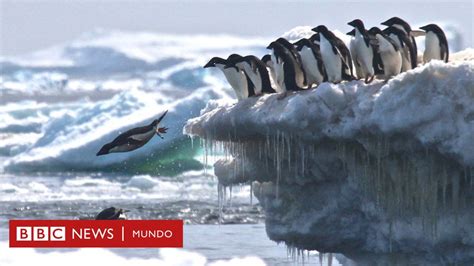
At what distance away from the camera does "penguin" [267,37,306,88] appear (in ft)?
58.4

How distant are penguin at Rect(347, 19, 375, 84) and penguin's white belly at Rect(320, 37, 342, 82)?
1.01 feet

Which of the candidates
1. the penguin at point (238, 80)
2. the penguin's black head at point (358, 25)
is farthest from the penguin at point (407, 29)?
the penguin at point (238, 80)

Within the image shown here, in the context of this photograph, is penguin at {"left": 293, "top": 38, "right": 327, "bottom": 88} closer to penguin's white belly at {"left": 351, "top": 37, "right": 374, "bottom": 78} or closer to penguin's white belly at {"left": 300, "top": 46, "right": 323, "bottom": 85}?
penguin's white belly at {"left": 300, "top": 46, "right": 323, "bottom": 85}

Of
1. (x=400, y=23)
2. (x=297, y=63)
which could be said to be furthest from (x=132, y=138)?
Answer: (x=400, y=23)

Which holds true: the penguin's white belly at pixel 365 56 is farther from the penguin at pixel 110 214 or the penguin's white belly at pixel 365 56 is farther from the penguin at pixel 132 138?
the penguin at pixel 110 214

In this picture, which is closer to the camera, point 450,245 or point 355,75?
point 450,245

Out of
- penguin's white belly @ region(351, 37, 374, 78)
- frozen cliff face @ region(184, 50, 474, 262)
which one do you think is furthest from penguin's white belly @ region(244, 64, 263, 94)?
penguin's white belly @ region(351, 37, 374, 78)

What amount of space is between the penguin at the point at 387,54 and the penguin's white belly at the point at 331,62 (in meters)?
0.57

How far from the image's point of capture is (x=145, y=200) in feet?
131

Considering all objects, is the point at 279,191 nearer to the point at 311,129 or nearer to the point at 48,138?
the point at 311,129

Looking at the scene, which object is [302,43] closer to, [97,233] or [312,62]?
[312,62]

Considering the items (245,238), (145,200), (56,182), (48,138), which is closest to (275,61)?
(245,238)

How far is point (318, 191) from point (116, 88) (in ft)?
199

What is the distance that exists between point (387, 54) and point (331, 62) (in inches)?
31.5
